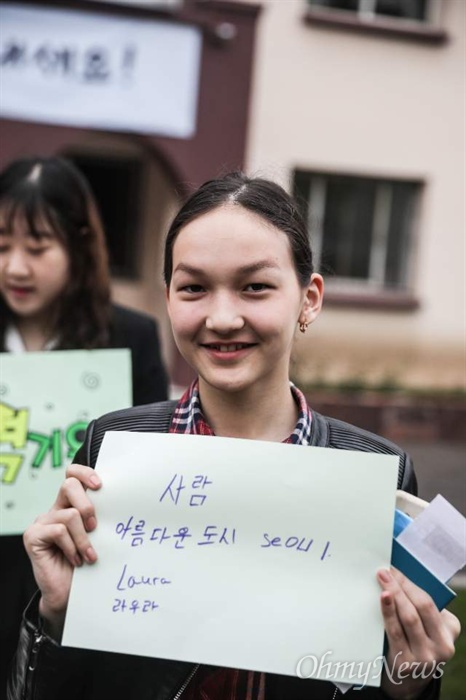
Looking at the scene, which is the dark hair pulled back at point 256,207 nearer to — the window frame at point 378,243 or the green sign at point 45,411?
the green sign at point 45,411

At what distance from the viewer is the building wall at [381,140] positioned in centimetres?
1102

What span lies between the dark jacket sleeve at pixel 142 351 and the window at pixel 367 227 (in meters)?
8.86

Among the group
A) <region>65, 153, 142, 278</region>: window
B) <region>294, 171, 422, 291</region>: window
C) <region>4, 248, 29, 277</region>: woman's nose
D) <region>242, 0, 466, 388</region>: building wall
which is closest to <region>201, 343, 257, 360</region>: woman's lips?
<region>4, 248, 29, 277</region>: woman's nose

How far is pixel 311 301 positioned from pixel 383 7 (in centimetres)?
1028

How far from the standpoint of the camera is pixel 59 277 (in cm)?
268

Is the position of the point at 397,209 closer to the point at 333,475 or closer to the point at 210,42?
the point at 210,42

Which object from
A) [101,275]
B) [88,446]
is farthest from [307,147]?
[88,446]

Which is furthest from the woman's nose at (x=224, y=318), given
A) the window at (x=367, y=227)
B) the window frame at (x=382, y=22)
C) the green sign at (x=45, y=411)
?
the window at (x=367, y=227)

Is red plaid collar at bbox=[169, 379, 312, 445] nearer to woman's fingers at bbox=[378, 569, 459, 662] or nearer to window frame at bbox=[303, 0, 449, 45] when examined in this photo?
woman's fingers at bbox=[378, 569, 459, 662]

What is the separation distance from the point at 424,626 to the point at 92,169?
37.2 feet

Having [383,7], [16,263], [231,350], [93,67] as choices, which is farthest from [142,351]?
[383,7]

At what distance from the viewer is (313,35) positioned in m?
11.0

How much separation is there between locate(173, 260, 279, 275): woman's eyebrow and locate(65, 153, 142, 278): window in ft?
35.4

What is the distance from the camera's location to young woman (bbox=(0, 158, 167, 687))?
2648 millimetres
